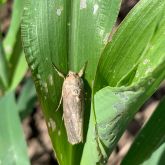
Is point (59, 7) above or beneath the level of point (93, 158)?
above

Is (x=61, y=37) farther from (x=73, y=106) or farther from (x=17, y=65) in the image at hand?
(x=17, y=65)

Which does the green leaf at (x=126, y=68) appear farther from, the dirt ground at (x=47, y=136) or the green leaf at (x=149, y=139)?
the dirt ground at (x=47, y=136)

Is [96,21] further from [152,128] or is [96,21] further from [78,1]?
[152,128]

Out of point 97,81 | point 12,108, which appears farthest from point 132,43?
point 12,108

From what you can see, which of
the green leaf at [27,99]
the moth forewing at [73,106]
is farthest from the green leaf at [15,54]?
the moth forewing at [73,106]

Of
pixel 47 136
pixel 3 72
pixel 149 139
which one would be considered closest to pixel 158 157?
pixel 149 139
